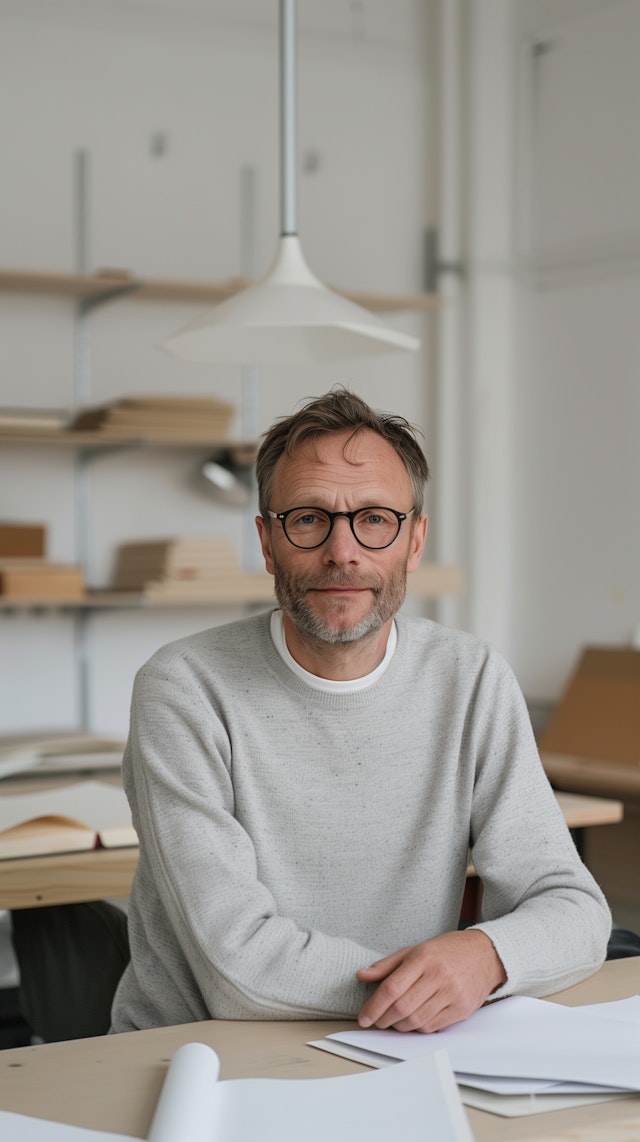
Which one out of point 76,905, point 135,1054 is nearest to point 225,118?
point 76,905

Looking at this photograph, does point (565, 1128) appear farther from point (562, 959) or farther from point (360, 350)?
point (360, 350)

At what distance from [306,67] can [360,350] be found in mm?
2254

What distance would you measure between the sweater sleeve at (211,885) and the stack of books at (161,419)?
2.24 metres

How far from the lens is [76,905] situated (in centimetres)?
216

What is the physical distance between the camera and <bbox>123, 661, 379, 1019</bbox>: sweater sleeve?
1300 millimetres

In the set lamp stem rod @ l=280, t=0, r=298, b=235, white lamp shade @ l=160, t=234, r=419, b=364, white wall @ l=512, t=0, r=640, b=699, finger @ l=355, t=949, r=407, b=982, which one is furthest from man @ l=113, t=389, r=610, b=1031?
white wall @ l=512, t=0, r=640, b=699

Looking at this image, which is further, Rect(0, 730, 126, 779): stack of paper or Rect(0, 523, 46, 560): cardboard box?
Rect(0, 523, 46, 560): cardboard box

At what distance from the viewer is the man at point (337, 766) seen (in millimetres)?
1428

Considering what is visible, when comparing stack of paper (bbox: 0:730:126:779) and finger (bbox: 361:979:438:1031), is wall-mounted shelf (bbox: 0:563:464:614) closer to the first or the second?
stack of paper (bbox: 0:730:126:779)

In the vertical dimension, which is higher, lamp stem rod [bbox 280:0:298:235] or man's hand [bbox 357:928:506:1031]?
lamp stem rod [bbox 280:0:298:235]

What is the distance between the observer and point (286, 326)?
2322mm

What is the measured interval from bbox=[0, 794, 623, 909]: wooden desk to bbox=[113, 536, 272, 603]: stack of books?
1.71 m

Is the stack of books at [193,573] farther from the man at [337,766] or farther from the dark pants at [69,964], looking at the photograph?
the man at [337,766]

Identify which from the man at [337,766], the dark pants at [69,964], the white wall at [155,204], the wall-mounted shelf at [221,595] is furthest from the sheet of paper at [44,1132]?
the white wall at [155,204]
